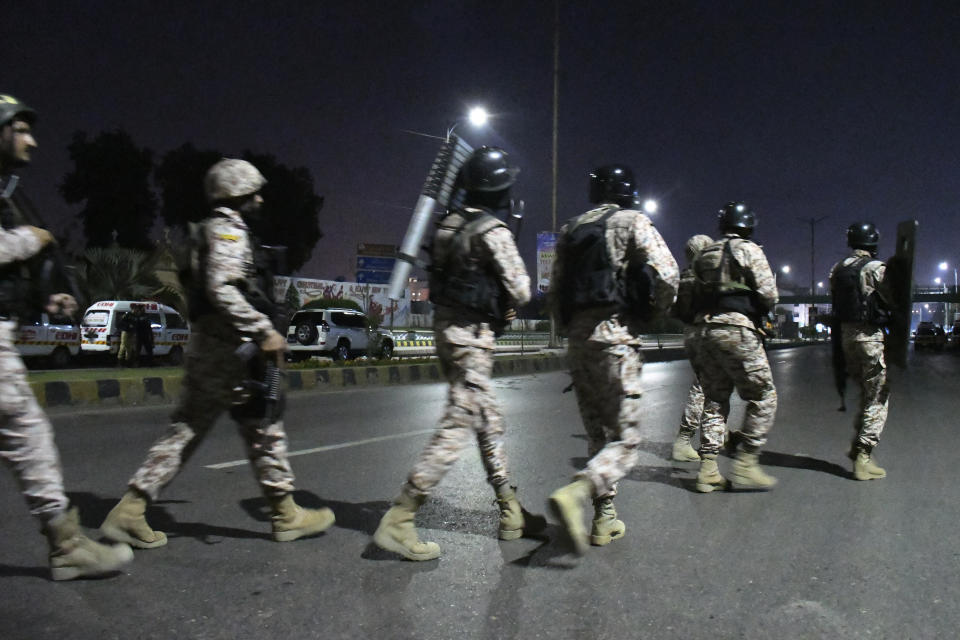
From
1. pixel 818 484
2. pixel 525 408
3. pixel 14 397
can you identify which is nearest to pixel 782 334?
pixel 525 408

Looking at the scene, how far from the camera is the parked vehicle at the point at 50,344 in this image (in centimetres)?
1803

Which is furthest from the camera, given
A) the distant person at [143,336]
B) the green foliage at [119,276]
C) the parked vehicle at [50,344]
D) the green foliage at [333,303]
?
the green foliage at [333,303]

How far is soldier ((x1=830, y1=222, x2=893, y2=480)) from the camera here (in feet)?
17.5

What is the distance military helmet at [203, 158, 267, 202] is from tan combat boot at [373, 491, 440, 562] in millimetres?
1470

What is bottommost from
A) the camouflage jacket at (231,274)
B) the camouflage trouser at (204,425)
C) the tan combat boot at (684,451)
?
the tan combat boot at (684,451)

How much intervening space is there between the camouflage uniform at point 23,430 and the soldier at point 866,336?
476cm

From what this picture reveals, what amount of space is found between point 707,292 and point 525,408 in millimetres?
5179

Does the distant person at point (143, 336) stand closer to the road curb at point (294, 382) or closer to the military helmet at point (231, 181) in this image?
the road curb at point (294, 382)

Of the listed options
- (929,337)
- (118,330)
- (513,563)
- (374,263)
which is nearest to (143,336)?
(118,330)

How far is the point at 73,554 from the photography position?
9.80 ft

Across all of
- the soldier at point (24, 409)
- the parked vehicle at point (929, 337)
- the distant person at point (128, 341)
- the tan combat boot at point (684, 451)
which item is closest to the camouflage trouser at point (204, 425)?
the soldier at point (24, 409)

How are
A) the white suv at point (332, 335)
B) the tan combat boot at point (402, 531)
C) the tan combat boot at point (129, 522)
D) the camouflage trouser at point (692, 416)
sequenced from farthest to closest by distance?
the white suv at point (332, 335) → the camouflage trouser at point (692, 416) → the tan combat boot at point (129, 522) → the tan combat boot at point (402, 531)

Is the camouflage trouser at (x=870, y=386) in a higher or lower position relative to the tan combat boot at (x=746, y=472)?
higher

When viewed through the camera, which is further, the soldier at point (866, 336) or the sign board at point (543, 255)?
the sign board at point (543, 255)
